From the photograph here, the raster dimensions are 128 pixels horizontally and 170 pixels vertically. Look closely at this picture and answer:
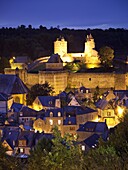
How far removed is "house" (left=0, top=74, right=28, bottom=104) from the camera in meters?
30.3

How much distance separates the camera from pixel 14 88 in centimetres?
3070

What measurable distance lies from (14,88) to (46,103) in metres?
4.78

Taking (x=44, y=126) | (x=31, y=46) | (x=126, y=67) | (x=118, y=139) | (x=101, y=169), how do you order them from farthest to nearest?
(x=31, y=46)
(x=126, y=67)
(x=44, y=126)
(x=118, y=139)
(x=101, y=169)

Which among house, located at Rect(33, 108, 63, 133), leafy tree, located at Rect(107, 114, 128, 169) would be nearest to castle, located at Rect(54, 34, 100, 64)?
house, located at Rect(33, 108, 63, 133)

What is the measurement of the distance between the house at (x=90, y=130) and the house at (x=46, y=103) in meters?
4.73

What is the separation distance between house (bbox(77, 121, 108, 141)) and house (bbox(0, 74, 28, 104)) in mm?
9782

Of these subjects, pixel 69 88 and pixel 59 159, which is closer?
pixel 59 159

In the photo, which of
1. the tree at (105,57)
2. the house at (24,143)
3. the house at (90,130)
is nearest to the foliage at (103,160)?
the house at (24,143)

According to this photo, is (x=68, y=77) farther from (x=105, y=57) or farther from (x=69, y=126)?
(x=69, y=126)

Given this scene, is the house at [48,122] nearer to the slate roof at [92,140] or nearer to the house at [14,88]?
the slate roof at [92,140]

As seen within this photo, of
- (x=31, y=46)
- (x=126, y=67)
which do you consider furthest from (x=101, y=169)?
(x=31, y=46)

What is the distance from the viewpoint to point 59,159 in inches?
366

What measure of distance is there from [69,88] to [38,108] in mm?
7055

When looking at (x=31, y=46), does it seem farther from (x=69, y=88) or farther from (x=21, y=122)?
(x=21, y=122)
